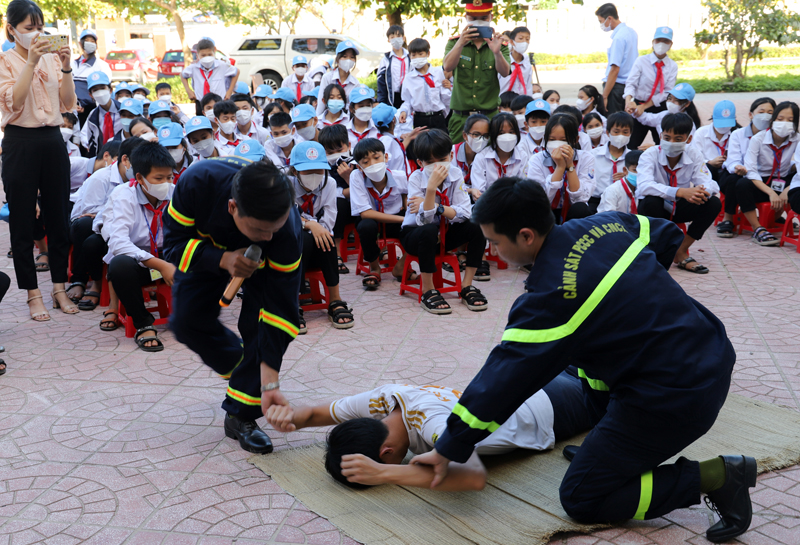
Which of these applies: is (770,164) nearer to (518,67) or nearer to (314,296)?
(518,67)

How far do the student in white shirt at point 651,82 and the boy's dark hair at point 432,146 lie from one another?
3649 mm

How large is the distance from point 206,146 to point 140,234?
5.58ft

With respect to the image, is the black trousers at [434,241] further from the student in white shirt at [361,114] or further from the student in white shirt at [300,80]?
the student in white shirt at [300,80]

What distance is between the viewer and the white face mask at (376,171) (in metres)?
5.66

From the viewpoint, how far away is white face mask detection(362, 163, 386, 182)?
566cm

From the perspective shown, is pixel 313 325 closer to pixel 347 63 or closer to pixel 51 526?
pixel 51 526

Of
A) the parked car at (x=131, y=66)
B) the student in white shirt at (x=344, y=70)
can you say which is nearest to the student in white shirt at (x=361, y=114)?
the student in white shirt at (x=344, y=70)

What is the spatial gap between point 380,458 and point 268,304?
0.81 metres

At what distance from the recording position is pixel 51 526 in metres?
2.80

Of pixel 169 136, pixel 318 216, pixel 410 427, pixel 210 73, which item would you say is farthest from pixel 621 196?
pixel 210 73

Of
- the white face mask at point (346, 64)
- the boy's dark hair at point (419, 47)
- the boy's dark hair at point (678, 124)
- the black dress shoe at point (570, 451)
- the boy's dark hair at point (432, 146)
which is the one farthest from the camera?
the white face mask at point (346, 64)

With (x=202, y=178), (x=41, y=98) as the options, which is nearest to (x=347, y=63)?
(x=41, y=98)

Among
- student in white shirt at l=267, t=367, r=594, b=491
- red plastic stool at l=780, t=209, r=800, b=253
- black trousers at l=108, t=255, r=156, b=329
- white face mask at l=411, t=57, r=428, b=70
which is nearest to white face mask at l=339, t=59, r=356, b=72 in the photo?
white face mask at l=411, t=57, r=428, b=70

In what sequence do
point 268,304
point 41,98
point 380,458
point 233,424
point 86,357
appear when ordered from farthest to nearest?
point 41,98, point 86,357, point 233,424, point 268,304, point 380,458
